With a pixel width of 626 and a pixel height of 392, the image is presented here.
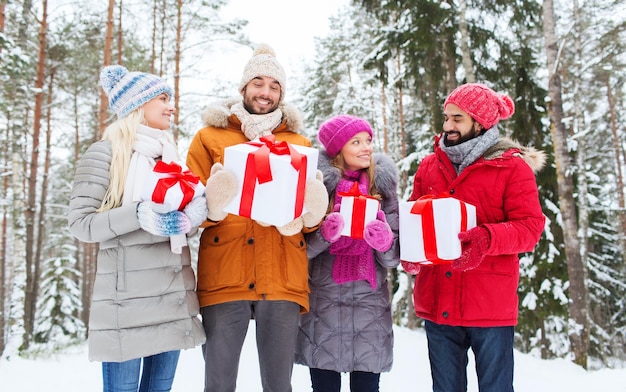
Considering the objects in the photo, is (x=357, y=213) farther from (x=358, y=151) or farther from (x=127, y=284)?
(x=127, y=284)

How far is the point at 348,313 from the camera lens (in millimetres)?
2918

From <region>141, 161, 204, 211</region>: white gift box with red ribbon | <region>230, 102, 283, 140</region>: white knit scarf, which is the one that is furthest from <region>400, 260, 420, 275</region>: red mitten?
<region>141, 161, 204, 211</region>: white gift box with red ribbon

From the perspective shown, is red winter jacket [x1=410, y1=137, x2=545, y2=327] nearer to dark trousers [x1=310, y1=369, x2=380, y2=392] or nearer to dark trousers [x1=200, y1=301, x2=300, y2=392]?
dark trousers [x1=310, y1=369, x2=380, y2=392]

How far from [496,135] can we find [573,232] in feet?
18.8

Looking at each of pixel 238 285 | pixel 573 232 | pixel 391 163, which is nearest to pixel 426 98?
pixel 573 232

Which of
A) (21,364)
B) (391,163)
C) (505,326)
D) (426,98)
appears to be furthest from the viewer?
(426,98)

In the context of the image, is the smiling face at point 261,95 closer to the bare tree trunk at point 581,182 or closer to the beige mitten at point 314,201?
the beige mitten at point 314,201

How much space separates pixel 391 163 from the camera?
3.11 metres

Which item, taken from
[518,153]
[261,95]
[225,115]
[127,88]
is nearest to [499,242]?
[518,153]

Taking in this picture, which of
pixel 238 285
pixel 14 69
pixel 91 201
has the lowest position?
pixel 238 285

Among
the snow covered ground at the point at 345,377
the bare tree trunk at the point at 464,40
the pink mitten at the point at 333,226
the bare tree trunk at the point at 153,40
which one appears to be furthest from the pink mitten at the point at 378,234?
the bare tree trunk at the point at 153,40

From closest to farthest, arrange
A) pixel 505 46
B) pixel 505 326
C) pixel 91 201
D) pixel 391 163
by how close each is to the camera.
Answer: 1. pixel 91 201
2. pixel 505 326
3. pixel 391 163
4. pixel 505 46

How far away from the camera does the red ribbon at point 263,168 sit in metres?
2.23

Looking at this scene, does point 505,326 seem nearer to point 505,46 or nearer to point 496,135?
point 496,135
